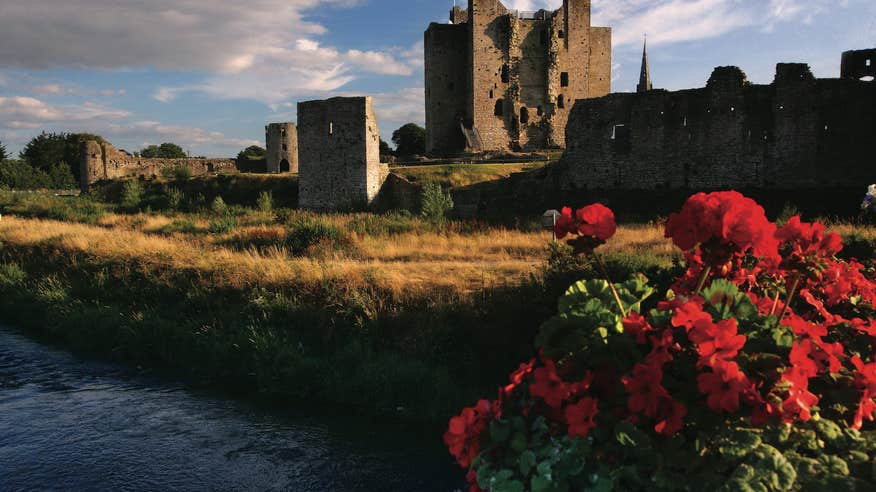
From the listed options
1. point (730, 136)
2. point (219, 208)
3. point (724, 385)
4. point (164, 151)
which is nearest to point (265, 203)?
point (219, 208)

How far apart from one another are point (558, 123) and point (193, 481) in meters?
41.1

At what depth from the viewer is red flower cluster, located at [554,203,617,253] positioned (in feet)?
10.7

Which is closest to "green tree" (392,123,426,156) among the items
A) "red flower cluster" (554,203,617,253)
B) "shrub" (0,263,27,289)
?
"shrub" (0,263,27,289)

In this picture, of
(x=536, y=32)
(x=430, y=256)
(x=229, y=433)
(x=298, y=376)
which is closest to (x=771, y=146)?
(x=430, y=256)

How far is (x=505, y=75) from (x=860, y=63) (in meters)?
23.5

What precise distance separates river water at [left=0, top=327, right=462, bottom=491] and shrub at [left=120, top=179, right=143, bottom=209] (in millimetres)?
21123

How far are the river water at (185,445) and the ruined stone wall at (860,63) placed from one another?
81.4ft

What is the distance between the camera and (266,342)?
11414 mm

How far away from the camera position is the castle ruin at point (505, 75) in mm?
43312

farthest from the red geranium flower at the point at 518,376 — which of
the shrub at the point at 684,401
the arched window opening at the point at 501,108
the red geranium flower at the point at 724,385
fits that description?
the arched window opening at the point at 501,108

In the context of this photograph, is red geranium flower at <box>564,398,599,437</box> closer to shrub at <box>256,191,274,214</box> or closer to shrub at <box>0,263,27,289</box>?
shrub at <box>0,263,27,289</box>

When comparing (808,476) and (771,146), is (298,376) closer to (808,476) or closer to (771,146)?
(808,476)

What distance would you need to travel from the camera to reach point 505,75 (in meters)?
43.9

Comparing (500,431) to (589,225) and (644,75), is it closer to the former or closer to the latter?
(589,225)
